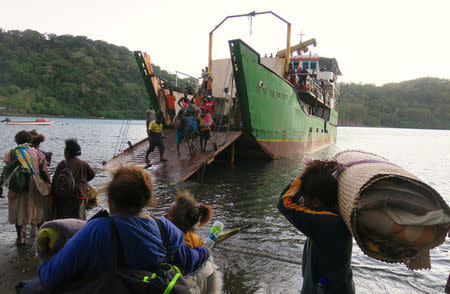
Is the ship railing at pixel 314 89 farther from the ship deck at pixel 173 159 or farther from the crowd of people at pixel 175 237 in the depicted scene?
the crowd of people at pixel 175 237

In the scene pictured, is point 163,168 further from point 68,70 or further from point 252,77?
point 68,70

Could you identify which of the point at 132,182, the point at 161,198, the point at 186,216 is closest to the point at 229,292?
the point at 186,216

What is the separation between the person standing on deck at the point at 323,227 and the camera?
171 cm

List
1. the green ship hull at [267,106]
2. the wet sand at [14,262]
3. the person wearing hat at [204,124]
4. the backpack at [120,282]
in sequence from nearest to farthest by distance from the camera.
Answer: the backpack at [120,282] → the wet sand at [14,262] → the person wearing hat at [204,124] → the green ship hull at [267,106]

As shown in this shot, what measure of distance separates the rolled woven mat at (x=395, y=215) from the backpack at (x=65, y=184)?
10.2 ft

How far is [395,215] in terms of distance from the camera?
1.38 metres

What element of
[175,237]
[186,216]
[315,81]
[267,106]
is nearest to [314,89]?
[315,81]

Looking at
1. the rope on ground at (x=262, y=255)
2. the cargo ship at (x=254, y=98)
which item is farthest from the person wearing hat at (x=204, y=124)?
the rope on ground at (x=262, y=255)

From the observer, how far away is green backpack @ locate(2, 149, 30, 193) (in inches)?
134

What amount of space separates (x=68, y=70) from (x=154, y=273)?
80.8 meters

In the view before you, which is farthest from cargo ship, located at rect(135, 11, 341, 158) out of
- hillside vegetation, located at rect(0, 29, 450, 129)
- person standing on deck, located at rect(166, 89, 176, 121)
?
hillside vegetation, located at rect(0, 29, 450, 129)

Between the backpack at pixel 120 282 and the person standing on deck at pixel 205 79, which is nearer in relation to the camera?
the backpack at pixel 120 282

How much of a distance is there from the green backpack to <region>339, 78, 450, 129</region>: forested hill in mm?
108193

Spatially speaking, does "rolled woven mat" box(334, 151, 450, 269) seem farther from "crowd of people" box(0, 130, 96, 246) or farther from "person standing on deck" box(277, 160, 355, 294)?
"crowd of people" box(0, 130, 96, 246)
